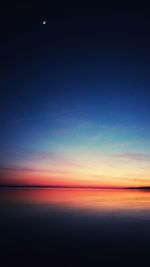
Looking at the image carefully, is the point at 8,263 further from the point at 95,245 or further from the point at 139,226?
the point at 139,226

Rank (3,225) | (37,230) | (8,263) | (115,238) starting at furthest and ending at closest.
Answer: (3,225) < (37,230) < (115,238) < (8,263)

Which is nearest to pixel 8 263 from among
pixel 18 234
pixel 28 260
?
pixel 28 260

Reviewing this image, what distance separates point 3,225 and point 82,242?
12793 millimetres

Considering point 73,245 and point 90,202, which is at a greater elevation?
point 90,202

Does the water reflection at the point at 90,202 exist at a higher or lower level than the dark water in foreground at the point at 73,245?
higher

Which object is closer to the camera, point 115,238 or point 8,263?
point 8,263

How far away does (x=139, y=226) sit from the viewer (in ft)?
119

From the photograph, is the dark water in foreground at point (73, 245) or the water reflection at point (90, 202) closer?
the dark water in foreground at point (73, 245)

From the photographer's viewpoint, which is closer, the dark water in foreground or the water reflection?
the dark water in foreground

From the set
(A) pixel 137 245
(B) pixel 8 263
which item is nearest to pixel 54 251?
(B) pixel 8 263

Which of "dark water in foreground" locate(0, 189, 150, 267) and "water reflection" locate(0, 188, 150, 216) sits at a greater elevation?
"water reflection" locate(0, 188, 150, 216)

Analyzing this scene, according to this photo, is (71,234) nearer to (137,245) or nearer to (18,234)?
(18,234)

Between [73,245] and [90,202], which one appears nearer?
[73,245]

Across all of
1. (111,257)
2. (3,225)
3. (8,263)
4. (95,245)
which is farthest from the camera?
(3,225)
